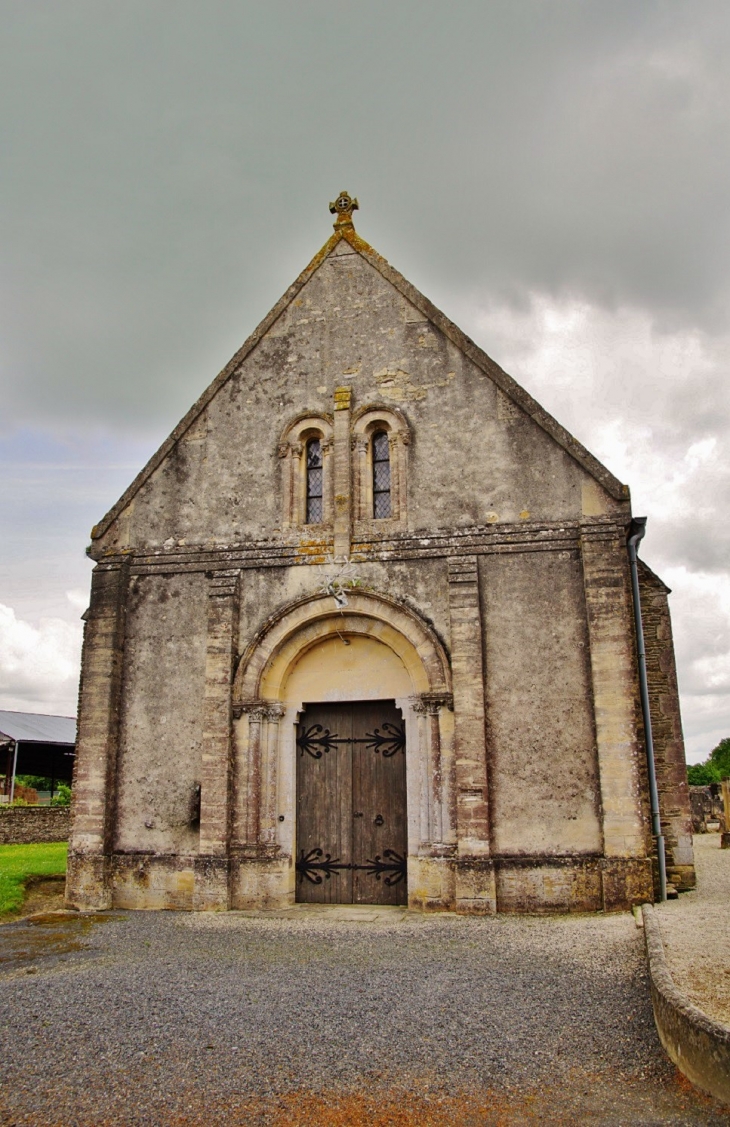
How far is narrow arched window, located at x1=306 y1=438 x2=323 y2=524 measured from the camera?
12.8 m

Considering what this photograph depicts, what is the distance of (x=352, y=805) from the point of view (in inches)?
461

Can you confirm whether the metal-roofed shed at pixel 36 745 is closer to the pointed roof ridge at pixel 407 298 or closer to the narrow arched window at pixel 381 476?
the pointed roof ridge at pixel 407 298

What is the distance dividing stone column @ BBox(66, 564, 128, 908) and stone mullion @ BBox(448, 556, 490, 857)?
515cm

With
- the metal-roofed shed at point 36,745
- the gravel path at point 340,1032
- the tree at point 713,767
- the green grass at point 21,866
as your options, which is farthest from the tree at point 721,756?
the gravel path at point 340,1032

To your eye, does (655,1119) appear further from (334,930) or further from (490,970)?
(334,930)

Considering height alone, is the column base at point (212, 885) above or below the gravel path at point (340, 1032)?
above

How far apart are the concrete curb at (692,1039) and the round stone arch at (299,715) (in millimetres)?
5456

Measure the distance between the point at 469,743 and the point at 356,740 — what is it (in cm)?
189

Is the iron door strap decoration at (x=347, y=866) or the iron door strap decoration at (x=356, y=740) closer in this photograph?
the iron door strap decoration at (x=347, y=866)

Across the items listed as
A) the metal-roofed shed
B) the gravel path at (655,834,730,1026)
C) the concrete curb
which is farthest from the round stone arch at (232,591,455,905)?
the metal-roofed shed

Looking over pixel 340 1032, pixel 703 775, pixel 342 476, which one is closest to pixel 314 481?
pixel 342 476

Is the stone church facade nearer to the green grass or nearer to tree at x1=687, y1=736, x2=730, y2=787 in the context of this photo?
the green grass

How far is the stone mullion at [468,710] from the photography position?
1055 centimetres

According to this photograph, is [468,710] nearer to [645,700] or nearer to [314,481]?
[645,700]
